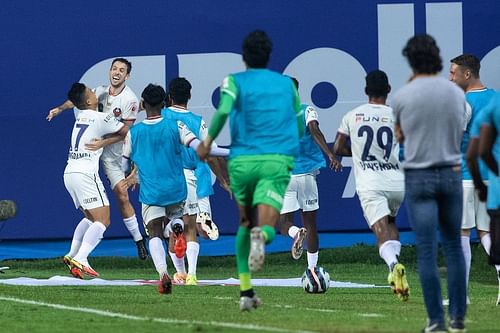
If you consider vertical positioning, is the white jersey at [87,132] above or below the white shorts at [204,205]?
above

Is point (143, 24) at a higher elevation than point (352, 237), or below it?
higher

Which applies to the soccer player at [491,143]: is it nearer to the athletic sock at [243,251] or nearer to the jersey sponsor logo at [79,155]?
the athletic sock at [243,251]

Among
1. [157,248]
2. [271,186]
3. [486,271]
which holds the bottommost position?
[486,271]

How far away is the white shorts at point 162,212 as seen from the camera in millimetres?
14891

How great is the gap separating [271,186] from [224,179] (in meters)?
4.17

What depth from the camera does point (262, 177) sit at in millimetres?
10797

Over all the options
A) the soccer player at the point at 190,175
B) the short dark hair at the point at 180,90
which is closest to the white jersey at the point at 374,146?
the soccer player at the point at 190,175

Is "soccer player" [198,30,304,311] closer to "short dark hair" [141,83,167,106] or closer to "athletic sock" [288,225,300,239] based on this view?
"short dark hair" [141,83,167,106]

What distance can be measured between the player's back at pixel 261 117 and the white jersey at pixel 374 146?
2.23 m

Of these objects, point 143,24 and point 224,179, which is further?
point 143,24

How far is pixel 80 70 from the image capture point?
18.8m

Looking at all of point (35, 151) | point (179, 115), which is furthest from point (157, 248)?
point (35, 151)

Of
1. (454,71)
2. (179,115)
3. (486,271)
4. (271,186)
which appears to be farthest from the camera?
(486,271)

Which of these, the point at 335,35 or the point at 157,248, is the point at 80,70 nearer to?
the point at 335,35
